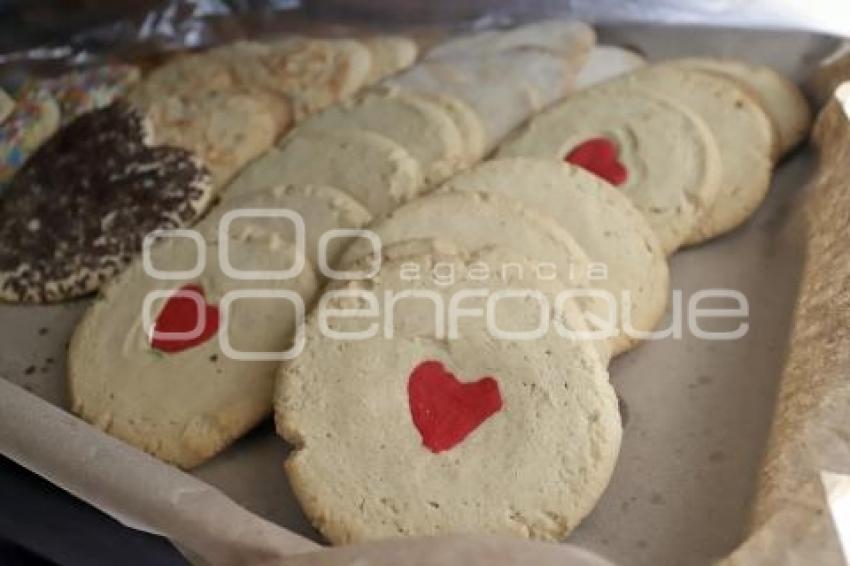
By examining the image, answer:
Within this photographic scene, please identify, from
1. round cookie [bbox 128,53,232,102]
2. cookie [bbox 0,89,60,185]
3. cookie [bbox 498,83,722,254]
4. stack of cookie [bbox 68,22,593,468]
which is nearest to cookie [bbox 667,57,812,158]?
cookie [bbox 498,83,722,254]

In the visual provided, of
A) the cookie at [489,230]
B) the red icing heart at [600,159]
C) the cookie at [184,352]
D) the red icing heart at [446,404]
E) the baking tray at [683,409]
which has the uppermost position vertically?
the cookie at [489,230]

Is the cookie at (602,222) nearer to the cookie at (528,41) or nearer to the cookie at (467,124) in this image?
the cookie at (467,124)

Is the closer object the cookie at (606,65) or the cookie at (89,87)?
the cookie at (606,65)

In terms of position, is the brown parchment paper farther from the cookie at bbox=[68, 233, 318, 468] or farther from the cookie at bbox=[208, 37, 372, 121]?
the cookie at bbox=[208, 37, 372, 121]

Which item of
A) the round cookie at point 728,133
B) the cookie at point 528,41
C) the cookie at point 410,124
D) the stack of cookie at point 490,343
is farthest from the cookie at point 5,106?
the round cookie at point 728,133

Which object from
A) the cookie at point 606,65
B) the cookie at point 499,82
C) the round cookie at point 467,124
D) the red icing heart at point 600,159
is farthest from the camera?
the cookie at point 606,65

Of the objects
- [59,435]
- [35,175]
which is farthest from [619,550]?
[35,175]

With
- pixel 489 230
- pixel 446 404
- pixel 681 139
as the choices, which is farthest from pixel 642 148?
pixel 446 404

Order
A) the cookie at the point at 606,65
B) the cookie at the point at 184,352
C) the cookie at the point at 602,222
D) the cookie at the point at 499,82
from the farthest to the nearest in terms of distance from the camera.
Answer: the cookie at the point at 606,65 → the cookie at the point at 499,82 → the cookie at the point at 602,222 → the cookie at the point at 184,352
